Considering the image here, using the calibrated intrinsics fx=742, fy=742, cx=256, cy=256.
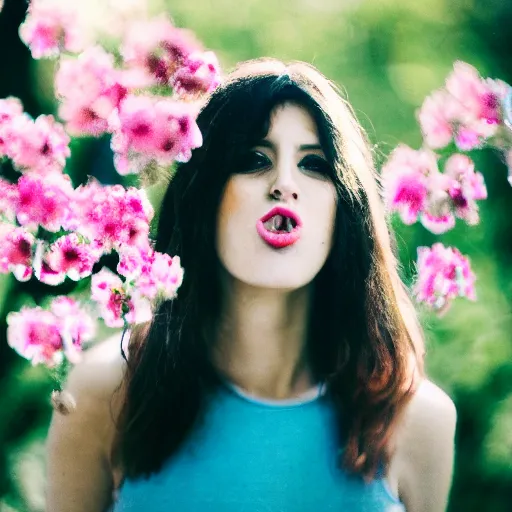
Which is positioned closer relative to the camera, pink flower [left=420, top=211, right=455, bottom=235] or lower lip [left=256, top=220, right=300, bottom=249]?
lower lip [left=256, top=220, right=300, bottom=249]

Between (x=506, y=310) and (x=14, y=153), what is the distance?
1.18 m

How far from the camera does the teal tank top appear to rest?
5.13 ft

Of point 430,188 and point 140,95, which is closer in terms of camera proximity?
point 140,95

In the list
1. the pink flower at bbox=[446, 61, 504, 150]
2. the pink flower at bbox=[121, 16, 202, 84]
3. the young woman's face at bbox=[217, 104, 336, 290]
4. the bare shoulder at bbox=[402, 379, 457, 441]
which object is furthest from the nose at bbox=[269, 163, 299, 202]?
the bare shoulder at bbox=[402, 379, 457, 441]

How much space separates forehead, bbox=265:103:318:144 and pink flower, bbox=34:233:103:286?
0.45 metres

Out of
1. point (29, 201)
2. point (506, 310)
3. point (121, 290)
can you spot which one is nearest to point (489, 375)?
point (506, 310)

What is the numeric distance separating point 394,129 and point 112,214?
66cm

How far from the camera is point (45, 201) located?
1.61m

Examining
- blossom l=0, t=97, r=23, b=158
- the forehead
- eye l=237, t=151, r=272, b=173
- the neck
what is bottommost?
the neck

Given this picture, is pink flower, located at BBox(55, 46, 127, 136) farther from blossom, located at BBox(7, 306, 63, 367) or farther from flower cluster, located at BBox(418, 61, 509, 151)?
flower cluster, located at BBox(418, 61, 509, 151)

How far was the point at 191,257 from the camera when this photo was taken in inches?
63.5

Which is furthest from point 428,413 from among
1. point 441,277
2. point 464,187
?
point 464,187

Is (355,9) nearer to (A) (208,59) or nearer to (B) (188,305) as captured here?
(A) (208,59)

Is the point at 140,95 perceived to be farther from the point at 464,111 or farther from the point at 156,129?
the point at 464,111
